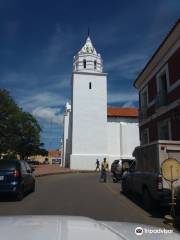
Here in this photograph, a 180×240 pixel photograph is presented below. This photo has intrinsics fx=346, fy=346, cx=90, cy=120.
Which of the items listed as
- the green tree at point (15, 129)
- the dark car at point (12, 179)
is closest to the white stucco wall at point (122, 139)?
the green tree at point (15, 129)

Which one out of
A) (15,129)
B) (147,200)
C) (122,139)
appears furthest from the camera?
(122,139)

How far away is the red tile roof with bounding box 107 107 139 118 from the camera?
63744mm

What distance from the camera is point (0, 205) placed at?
40.0 feet

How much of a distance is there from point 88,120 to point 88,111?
55.6 inches

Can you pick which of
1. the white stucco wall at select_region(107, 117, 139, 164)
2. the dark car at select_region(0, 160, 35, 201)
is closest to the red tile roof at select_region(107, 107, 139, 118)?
the white stucco wall at select_region(107, 117, 139, 164)

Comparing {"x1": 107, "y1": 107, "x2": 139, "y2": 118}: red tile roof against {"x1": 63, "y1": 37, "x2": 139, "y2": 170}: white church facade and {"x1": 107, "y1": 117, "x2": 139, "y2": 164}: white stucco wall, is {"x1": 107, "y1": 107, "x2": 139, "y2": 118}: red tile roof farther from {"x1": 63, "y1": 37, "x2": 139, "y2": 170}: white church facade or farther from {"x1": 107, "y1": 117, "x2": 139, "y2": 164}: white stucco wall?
{"x1": 63, "y1": 37, "x2": 139, "y2": 170}: white church facade

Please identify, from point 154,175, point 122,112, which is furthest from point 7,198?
point 122,112

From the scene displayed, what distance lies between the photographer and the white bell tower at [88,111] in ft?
168

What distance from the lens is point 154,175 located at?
36.7 ft

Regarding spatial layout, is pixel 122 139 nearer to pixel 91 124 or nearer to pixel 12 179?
pixel 91 124

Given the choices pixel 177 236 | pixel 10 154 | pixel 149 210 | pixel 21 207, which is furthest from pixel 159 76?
pixel 10 154

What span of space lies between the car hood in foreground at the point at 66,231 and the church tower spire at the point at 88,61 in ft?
174

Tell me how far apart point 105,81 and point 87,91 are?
11.1ft

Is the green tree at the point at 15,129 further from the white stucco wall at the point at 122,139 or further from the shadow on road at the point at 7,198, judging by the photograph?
the shadow on road at the point at 7,198
